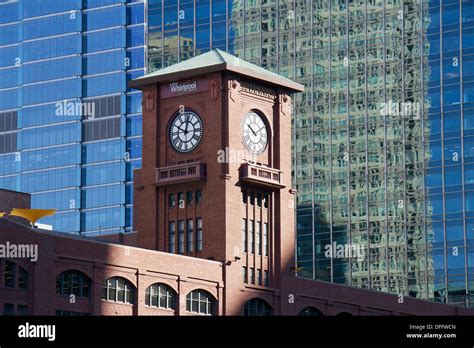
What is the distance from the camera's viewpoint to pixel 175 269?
10812cm

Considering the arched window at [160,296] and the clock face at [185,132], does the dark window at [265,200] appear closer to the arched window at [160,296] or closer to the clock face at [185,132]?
the clock face at [185,132]

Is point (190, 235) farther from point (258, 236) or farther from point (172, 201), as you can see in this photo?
point (258, 236)

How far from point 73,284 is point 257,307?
731 inches

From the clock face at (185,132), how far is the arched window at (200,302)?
11.2 metres

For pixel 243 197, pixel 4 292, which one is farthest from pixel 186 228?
pixel 4 292

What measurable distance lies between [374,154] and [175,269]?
268ft

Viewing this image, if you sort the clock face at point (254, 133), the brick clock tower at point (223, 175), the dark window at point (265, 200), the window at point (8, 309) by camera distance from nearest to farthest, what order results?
1. the window at point (8, 309)
2. the brick clock tower at point (223, 175)
3. the clock face at point (254, 133)
4. the dark window at point (265, 200)

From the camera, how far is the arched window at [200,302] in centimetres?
10944

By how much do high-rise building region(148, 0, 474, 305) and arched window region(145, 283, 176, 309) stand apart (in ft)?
245

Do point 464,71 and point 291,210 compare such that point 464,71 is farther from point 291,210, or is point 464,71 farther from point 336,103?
point 291,210

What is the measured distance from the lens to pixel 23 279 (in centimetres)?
Answer: 9725
